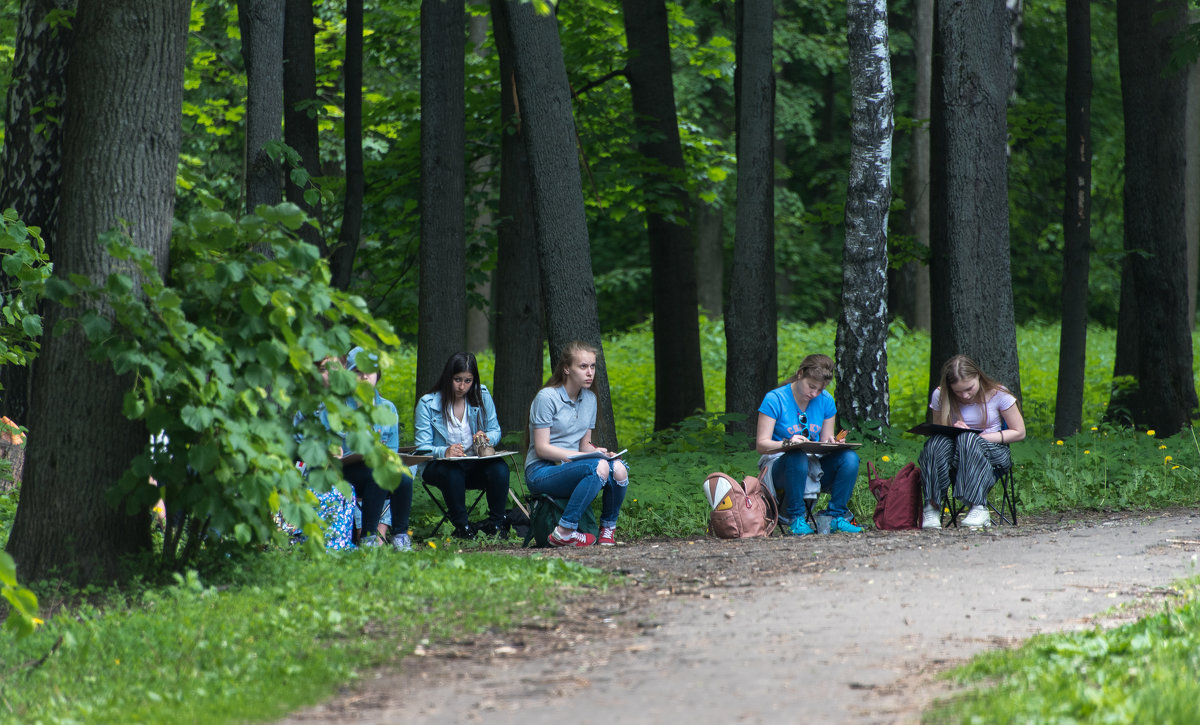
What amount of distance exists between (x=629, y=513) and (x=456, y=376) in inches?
66.0

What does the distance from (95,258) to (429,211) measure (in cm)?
589

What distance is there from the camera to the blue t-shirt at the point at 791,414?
27.3 ft

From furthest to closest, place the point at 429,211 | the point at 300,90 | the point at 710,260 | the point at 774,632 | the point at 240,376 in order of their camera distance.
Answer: the point at 710,260
the point at 300,90
the point at 429,211
the point at 240,376
the point at 774,632

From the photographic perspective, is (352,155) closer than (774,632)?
No

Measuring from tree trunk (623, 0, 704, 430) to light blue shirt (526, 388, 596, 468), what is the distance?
18.0 ft

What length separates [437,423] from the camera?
8.47 meters

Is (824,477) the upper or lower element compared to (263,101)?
lower

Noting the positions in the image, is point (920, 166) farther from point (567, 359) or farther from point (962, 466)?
point (567, 359)

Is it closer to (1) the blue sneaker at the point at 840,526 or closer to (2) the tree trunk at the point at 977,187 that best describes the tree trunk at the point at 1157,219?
(2) the tree trunk at the point at 977,187

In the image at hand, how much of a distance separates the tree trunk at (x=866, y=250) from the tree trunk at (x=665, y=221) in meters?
2.71

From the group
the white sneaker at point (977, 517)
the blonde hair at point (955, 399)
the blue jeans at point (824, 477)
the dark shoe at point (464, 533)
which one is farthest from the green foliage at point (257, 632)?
the blonde hair at point (955, 399)

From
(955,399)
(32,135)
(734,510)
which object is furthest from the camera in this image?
(32,135)

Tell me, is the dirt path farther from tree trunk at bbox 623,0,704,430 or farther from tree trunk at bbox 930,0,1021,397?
tree trunk at bbox 623,0,704,430

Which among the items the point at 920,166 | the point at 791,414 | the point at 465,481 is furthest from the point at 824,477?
the point at 920,166
